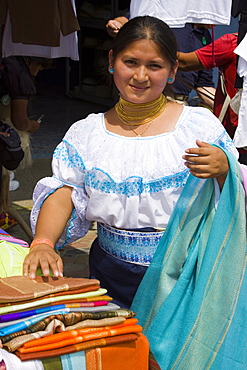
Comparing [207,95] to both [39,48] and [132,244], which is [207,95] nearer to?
[39,48]

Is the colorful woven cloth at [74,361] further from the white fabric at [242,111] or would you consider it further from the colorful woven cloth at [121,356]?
the white fabric at [242,111]

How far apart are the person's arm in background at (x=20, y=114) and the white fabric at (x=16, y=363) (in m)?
3.44

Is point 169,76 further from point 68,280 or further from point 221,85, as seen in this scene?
point 221,85

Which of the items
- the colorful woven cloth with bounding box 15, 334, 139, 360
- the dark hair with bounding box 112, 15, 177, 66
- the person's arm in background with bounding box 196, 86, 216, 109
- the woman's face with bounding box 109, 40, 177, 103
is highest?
the dark hair with bounding box 112, 15, 177, 66

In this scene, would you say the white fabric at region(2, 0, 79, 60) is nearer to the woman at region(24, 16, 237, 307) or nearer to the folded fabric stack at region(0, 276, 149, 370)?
the woman at region(24, 16, 237, 307)

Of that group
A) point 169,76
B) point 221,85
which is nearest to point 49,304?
point 169,76

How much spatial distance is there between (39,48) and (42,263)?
3971 mm

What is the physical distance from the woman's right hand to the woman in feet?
0.35

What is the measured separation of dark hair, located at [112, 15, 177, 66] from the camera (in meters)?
2.22

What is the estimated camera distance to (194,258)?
6.98ft

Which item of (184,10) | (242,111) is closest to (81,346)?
(242,111)

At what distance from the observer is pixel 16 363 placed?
56.7 inches

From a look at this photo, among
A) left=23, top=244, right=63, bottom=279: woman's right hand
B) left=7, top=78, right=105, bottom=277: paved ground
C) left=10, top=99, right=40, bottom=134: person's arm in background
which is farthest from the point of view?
left=7, top=78, right=105, bottom=277: paved ground

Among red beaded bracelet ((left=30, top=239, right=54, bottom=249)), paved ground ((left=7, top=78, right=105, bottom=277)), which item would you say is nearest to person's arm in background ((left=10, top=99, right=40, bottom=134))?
paved ground ((left=7, top=78, right=105, bottom=277))
